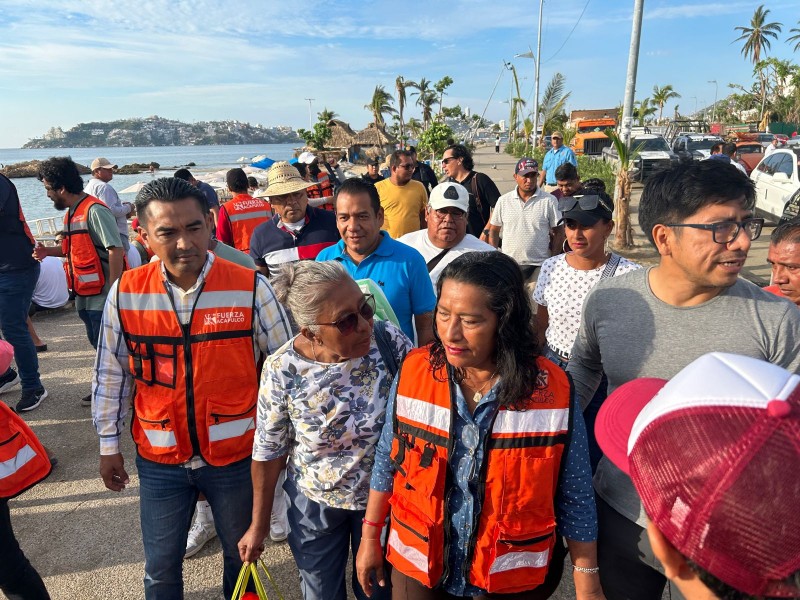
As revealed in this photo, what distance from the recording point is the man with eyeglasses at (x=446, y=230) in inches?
139

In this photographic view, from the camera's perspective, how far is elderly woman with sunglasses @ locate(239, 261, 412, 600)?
1.90m

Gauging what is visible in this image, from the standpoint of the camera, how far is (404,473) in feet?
5.60

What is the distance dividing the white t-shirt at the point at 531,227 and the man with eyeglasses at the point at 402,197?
3.40ft

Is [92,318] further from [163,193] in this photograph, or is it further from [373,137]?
[373,137]

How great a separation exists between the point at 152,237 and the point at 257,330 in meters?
0.61

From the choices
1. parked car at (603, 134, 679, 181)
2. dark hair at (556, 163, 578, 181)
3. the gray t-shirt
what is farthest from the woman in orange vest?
parked car at (603, 134, 679, 181)

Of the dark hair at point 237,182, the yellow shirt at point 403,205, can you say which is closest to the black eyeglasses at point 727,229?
the yellow shirt at point 403,205

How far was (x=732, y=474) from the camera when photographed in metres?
0.74

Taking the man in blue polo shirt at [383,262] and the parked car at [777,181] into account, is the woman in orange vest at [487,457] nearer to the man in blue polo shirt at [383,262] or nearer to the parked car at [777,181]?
the man in blue polo shirt at [383,262]

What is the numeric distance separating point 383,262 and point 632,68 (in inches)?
309

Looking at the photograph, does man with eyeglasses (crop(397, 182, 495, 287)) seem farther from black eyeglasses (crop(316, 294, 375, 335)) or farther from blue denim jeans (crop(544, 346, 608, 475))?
black eyeglasses (crop(316, 294, 375, 335))

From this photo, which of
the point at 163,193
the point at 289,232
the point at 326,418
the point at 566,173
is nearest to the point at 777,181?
the point at 566,173

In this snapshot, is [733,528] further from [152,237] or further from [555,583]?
[152,237]

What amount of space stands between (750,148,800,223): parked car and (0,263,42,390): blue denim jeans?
12.5 m
